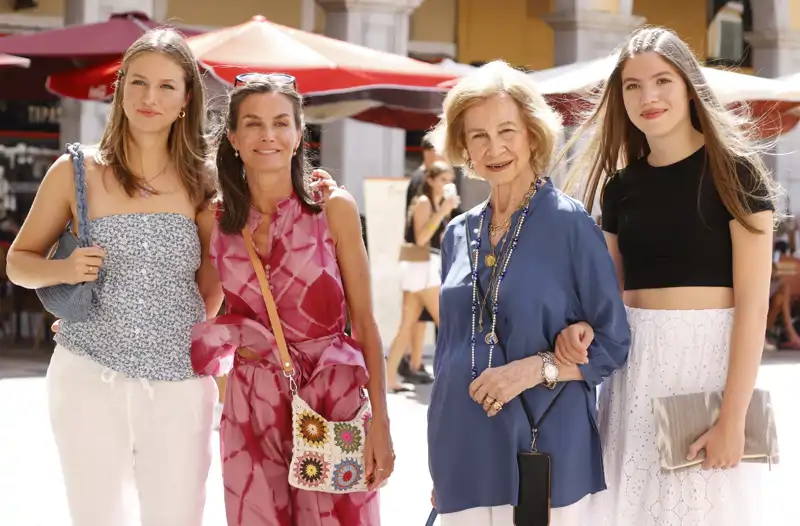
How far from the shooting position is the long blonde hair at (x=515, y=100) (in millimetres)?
3076

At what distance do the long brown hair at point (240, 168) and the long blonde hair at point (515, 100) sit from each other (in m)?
0.41

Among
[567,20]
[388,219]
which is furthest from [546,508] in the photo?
[567,20]

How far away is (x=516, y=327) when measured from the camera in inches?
119

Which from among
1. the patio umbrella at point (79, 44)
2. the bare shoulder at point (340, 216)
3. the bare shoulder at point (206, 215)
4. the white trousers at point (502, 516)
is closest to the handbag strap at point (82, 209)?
the bare shoulder at point (206, 215)

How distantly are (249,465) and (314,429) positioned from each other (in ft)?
0.64

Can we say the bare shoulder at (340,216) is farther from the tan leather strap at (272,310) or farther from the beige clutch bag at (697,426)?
the beige clutch bag at (697,426)

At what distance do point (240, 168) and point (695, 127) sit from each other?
125 centimetres

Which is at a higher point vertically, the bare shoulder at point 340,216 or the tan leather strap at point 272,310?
the bare shoulder at point 340,216

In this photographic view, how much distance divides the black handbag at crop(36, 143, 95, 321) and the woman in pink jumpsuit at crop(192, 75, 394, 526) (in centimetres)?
32

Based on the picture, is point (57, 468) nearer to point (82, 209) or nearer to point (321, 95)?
point (321, 95)

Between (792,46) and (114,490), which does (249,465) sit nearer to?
(114,490)

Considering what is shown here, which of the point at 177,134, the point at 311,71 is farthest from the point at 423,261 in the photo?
the point at 177,134

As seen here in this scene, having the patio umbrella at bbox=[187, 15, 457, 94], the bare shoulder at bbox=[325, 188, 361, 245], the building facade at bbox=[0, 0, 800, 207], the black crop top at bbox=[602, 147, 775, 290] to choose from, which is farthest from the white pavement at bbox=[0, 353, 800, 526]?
the building facade at bbox=[0, 0, 800, 207]

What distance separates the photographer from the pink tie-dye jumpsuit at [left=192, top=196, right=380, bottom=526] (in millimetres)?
3168
